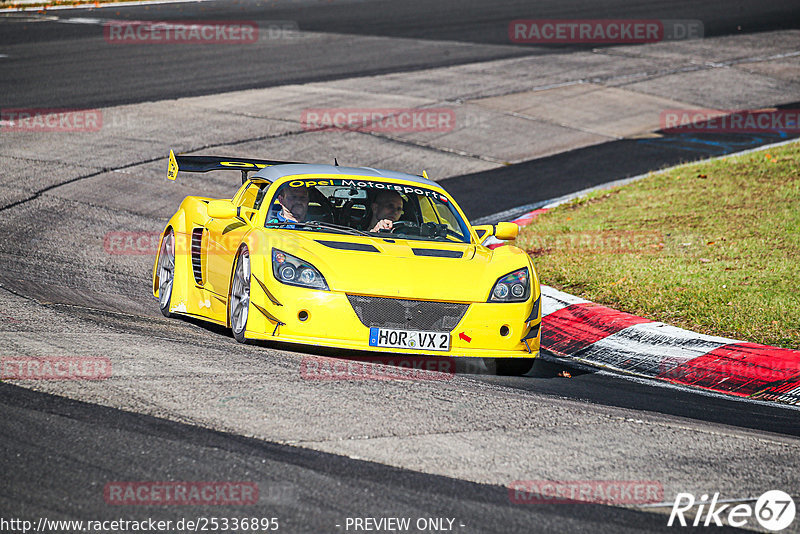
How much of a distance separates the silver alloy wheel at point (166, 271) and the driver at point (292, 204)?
130 centimetres

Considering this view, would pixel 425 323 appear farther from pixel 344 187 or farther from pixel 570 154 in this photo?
pixel 570 154

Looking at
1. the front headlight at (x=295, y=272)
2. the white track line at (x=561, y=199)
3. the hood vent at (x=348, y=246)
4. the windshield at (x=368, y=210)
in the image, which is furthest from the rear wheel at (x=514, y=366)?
the white track line at (x=561, y=199)

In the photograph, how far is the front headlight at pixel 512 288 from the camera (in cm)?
770

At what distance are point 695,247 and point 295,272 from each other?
Result: 5.82 meters

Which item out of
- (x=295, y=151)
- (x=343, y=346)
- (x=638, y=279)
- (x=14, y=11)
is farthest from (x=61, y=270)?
(x=14, y=11)

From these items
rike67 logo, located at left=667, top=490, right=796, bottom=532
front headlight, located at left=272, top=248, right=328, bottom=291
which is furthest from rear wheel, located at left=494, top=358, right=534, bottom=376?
rike67 logo, located at left=667, top=490, right=796, bottom=532

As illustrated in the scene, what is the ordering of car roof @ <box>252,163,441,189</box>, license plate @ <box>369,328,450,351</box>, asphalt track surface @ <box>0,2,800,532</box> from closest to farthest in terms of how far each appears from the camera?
asphalt track surface @ <box>0,2,800,532</box> < license plate @ <box>369,328,450,351</box> < car roof @ <box>252,163,441,189</box>

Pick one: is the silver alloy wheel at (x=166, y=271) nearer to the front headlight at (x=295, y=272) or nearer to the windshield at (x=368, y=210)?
the windshield at (x=368, y=210)

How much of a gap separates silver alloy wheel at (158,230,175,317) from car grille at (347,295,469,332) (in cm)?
247

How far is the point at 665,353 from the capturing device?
8562 mm

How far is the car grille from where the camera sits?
7297 millimetres

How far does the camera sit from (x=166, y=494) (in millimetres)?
4469

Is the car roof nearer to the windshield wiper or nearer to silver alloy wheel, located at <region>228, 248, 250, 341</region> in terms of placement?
the windshield wiper

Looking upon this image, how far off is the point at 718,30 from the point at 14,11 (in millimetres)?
20665
